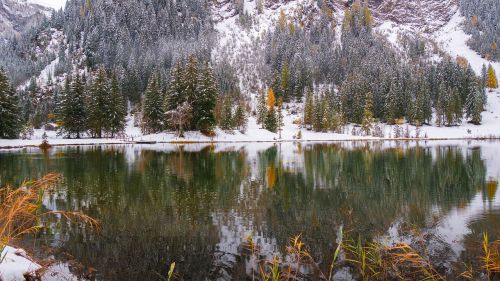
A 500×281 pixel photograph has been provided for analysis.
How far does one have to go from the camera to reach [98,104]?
227 feet

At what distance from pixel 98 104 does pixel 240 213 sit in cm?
6280

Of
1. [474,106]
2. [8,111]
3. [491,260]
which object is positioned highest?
[474,106]

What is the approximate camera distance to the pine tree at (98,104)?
226 ft

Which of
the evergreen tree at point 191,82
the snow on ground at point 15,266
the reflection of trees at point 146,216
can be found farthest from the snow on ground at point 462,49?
the snow on ground at point 15,266

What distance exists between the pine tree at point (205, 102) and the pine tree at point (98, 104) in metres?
17.2

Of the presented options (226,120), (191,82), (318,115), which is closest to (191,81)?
(191,82)

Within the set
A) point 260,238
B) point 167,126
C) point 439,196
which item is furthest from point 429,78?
point 260,238

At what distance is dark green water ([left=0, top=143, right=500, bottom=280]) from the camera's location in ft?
30.9

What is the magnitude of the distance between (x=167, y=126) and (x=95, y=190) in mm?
56511

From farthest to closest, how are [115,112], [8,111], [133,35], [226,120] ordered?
[133,35] < [226,120] < [115,112] < [8,111]

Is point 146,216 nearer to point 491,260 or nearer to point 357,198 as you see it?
point 357,198

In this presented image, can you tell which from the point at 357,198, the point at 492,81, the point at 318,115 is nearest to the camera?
the point at 357,198

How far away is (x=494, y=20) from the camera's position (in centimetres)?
19300

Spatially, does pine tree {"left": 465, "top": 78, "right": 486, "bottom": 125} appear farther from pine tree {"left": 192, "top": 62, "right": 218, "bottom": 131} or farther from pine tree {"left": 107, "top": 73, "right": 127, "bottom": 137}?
pine tree {"left": 107, "top": 73, "right": 127, "bottom": 137}
